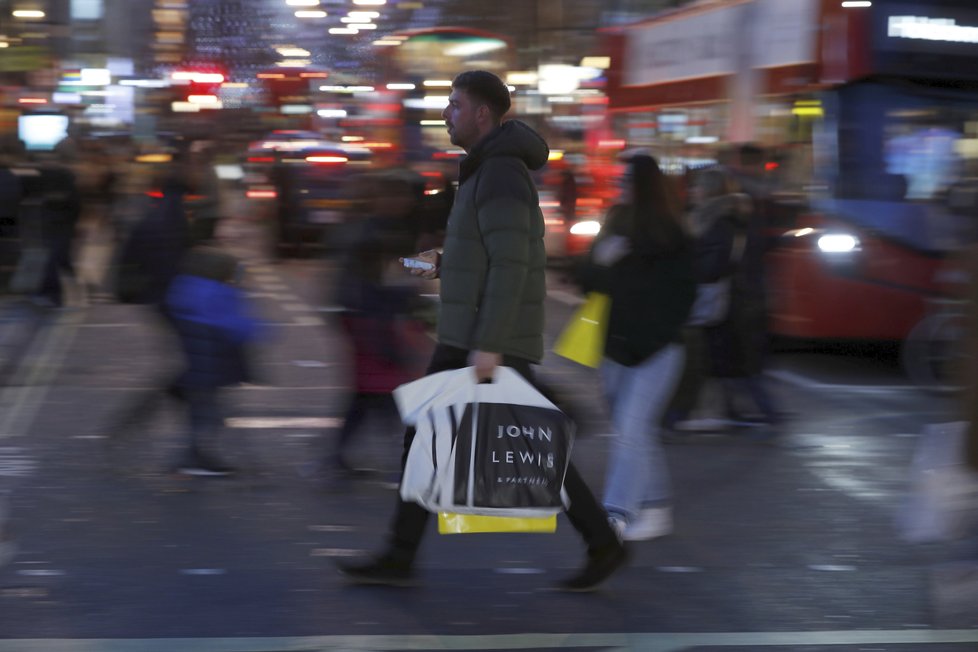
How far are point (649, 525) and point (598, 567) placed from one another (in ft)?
3.35

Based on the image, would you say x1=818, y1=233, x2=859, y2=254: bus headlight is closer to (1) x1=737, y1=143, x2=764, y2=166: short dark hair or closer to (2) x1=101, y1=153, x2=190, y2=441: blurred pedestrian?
(1) x1=737, y1=143, x2=764, y2=166: short dark hair

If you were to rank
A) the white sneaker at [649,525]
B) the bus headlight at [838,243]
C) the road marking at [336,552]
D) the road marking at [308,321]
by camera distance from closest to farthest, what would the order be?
the road marking at [336,552] < the white sneaker at [649,525] < the bus headlight at [838,243] < the road marking at [308,321]

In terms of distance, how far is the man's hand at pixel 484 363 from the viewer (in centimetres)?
514

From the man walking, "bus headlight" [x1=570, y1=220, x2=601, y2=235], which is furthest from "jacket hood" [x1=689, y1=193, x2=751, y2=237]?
"bus headlight" [x1=570, y1=220, x2=601, y2=235]

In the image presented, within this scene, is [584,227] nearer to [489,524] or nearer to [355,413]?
[355,413]

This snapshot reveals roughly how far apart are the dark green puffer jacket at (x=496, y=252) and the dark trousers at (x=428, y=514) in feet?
0.22

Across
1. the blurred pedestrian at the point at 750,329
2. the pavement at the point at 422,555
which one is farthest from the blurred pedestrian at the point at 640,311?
the blurred pedestrian at the point at 750,329

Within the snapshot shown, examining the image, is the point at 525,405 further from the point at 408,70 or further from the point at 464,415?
the point at 408,70

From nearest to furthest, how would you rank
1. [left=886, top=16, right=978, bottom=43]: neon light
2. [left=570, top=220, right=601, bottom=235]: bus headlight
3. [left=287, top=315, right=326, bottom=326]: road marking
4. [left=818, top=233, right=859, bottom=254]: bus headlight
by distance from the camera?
[left=886, top=16, right=978, bottom=43]: neon light → [left=818, top=233, right=859, bottom=254]: bus headlight → [left=287, top=315, right=326, bottom=326]: road marking → [left=570, top=220, right=601, bottom=235]: bus headlight

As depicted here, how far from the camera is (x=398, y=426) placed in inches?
310

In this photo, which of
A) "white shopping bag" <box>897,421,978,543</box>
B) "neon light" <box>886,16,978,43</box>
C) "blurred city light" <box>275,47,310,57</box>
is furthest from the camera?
"blurred city light" <box>275,47,310,57</box>

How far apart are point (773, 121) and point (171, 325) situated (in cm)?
701

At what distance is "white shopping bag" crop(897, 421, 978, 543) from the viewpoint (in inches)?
198

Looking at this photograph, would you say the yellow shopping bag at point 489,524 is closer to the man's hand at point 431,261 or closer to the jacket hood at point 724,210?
the man's hand at point 431,261
